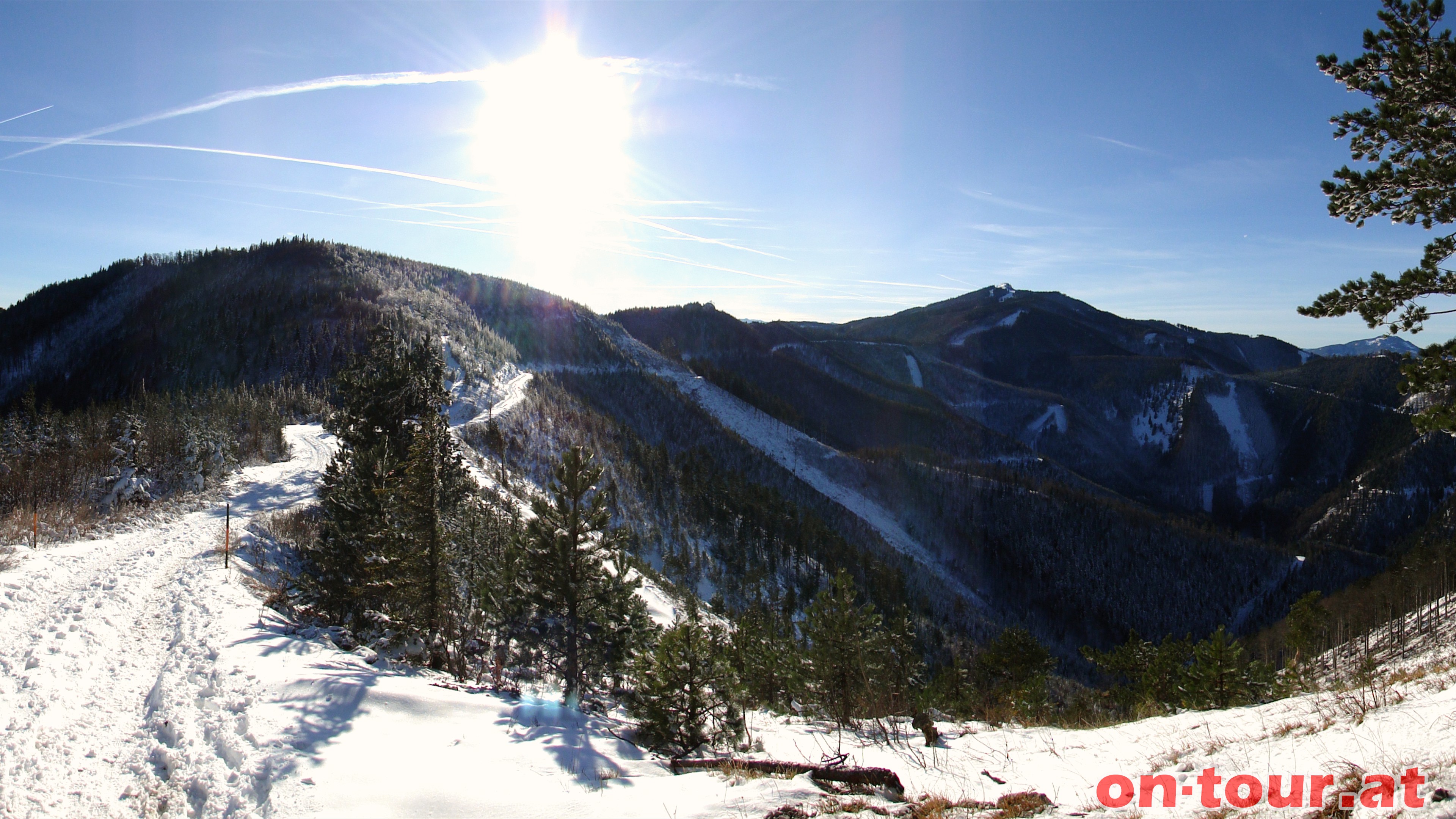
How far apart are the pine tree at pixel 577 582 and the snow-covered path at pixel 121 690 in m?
6.62

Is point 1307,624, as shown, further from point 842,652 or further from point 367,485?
point 367,485

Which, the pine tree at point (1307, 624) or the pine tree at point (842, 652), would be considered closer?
the pine tree at point (842, 652)

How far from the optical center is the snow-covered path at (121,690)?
758cm

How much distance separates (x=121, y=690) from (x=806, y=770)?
1155cm

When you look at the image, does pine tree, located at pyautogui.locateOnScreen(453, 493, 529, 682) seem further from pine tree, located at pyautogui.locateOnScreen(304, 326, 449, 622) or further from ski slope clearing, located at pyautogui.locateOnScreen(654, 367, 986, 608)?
ski slope clearing, located at pyautogui.locateOnScreen(654, 367, 986, 608)

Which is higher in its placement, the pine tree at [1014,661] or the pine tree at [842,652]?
the pine tree at [842,652]

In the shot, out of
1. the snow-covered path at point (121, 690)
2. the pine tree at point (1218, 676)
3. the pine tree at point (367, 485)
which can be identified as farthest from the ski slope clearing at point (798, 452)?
the snow-covered path at point (121, 690)

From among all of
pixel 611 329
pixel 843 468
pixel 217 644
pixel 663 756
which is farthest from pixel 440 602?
pixel 611 329

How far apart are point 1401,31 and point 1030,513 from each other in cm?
12669

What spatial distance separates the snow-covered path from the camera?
7.58 meters

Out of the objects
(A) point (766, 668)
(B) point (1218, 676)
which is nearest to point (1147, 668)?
(B) point (1218, 676)

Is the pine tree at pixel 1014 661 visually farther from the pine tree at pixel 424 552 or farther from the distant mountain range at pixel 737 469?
the distant mountain range at pixel 737 469

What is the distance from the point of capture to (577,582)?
16031 millimetres

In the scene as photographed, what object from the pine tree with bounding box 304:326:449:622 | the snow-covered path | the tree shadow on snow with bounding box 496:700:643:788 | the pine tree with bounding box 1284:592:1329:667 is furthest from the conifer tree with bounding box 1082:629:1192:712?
the pine tree with bounding box 304:326:449:622
